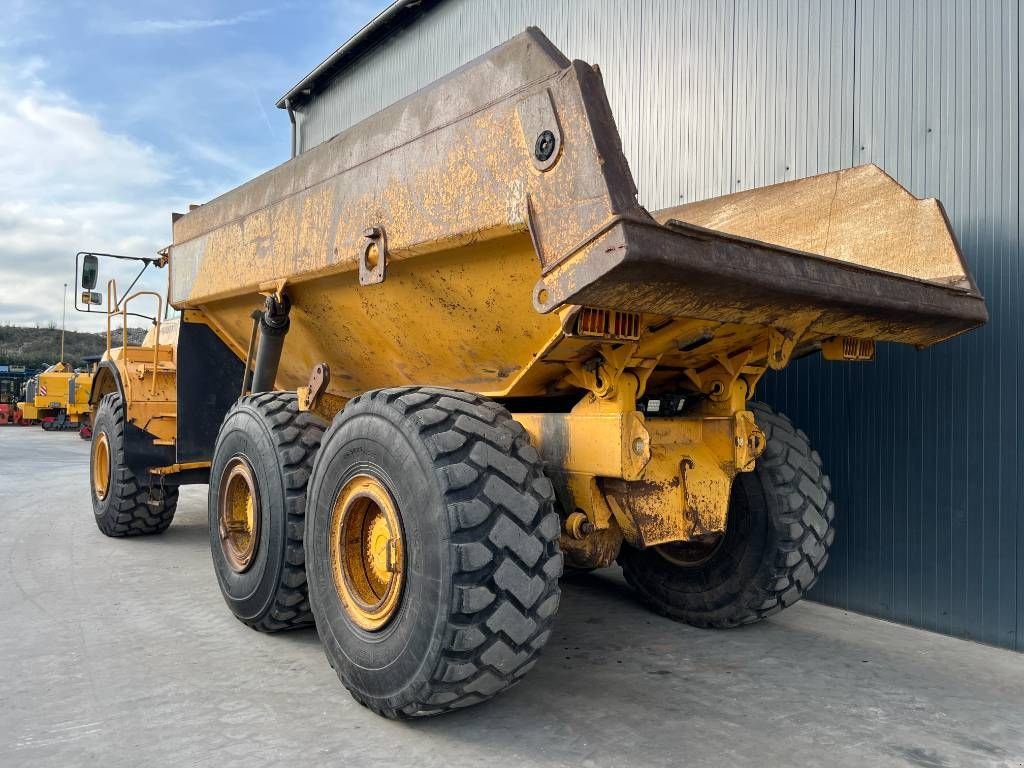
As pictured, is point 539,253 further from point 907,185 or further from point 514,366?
point 907,185

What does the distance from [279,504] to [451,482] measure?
1.55 m

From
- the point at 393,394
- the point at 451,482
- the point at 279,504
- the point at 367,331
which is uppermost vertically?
the point at 367,331

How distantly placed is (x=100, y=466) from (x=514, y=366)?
5433mm

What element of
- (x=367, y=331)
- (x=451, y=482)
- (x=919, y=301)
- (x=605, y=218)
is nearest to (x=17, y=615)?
(x=367, y=331)

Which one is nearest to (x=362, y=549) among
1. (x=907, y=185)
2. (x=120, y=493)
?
(x=907, y=185)

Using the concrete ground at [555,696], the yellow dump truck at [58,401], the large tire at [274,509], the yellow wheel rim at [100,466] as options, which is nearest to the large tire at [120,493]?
the yellow wheel rim at [100,466]

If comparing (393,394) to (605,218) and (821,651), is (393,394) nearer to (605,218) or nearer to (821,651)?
(605,218)

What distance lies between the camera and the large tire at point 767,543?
411 centimetres

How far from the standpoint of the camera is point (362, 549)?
349 cm

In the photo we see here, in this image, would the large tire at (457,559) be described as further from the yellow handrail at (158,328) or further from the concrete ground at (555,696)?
the yellow handrail at (158,328)

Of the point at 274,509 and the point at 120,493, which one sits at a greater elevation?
the point at 274,509

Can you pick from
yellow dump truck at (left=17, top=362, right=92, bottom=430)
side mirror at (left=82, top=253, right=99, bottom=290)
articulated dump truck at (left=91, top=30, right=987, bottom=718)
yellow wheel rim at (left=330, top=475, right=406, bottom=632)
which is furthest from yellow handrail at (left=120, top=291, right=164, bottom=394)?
yellow dump truck at (left=17, top=362, right=92, bottom=430)

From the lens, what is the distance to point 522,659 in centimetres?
286

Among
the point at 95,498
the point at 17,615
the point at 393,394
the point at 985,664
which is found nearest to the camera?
the point at 393,394
